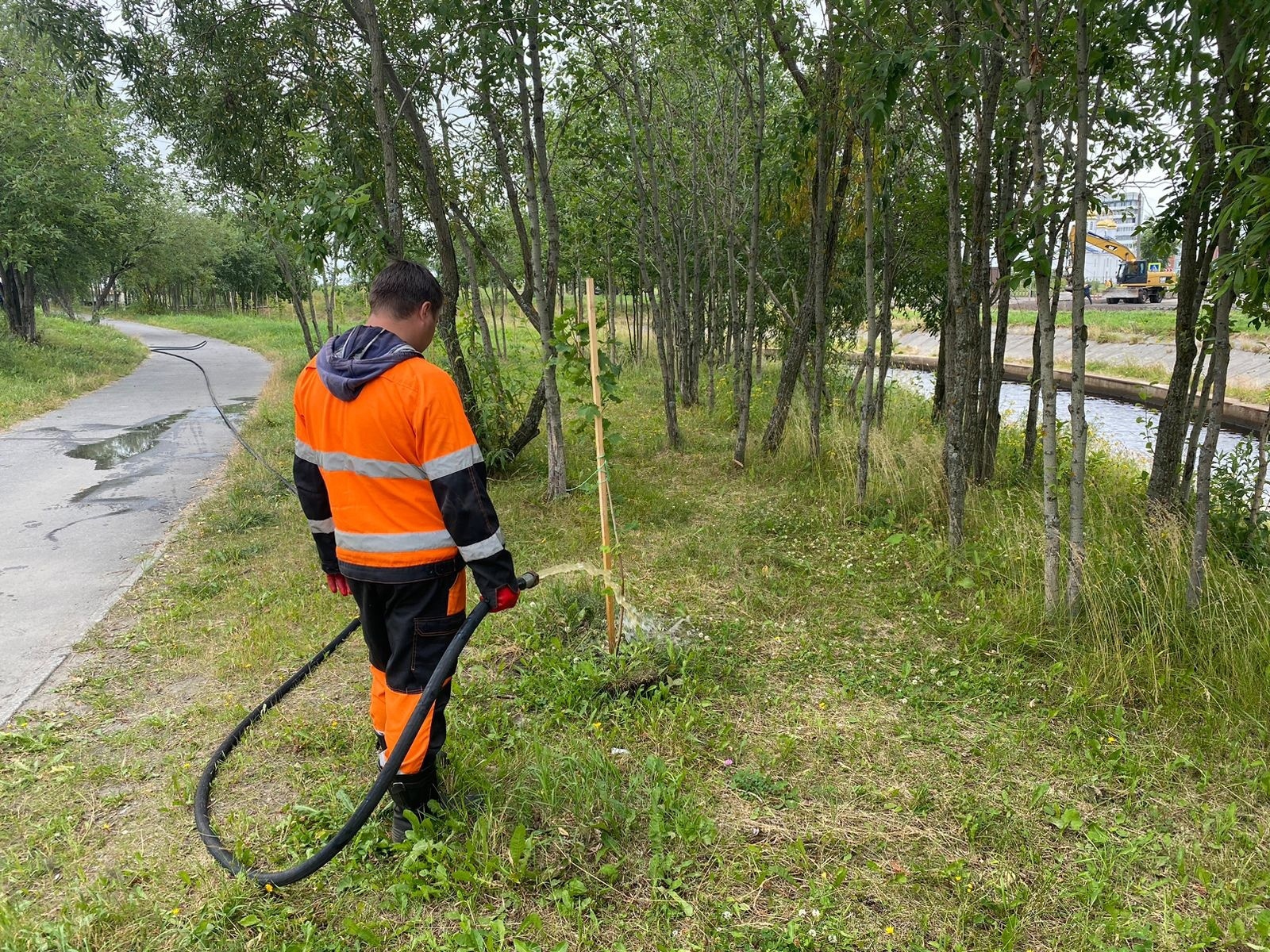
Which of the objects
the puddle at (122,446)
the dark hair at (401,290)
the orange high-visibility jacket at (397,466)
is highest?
the dark hair at (401,290)

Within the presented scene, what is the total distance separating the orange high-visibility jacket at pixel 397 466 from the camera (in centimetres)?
239

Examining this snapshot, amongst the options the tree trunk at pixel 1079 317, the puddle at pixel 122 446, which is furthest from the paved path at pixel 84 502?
the tree trunk at pixel 1079 317

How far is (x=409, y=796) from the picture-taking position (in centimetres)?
270

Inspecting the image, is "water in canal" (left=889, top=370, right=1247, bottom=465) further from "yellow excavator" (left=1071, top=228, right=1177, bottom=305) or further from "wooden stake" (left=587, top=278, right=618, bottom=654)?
"yellow excavator" (left=1071, top=228, right=1177, bottom=305)

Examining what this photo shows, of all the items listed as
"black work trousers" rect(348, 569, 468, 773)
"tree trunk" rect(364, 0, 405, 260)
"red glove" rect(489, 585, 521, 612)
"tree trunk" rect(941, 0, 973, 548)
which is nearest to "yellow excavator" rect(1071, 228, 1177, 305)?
"tree trunk" rect(941, 0, 973, 548)

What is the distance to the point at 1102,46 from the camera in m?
3.50

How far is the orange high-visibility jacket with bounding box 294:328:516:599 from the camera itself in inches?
94.2

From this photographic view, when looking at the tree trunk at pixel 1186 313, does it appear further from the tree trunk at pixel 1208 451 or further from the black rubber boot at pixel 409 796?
the black rubber boot at pixel 409 796

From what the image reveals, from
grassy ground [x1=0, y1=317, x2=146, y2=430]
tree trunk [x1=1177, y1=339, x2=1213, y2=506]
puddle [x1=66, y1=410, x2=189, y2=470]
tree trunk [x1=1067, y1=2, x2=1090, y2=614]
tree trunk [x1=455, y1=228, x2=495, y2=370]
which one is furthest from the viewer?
grassy ground [x1=0, y1=317, x2=146, y2=430]

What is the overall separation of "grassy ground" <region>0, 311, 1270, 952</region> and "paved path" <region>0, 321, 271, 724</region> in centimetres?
30

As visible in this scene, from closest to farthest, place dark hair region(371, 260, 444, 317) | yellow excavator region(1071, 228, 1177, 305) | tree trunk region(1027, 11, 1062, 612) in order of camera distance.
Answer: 1. dark hair region(371, 260, 444, 317)
2. tree trunk region(1027, 11, 1062, 612)
3. yellow excavator region(1071, 228, 1177, 305)

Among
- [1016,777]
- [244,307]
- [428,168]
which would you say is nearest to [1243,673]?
[1016,777]

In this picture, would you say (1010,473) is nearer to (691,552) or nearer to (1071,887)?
(691,552)

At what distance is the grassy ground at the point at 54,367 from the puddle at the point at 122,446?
5.56 feet
